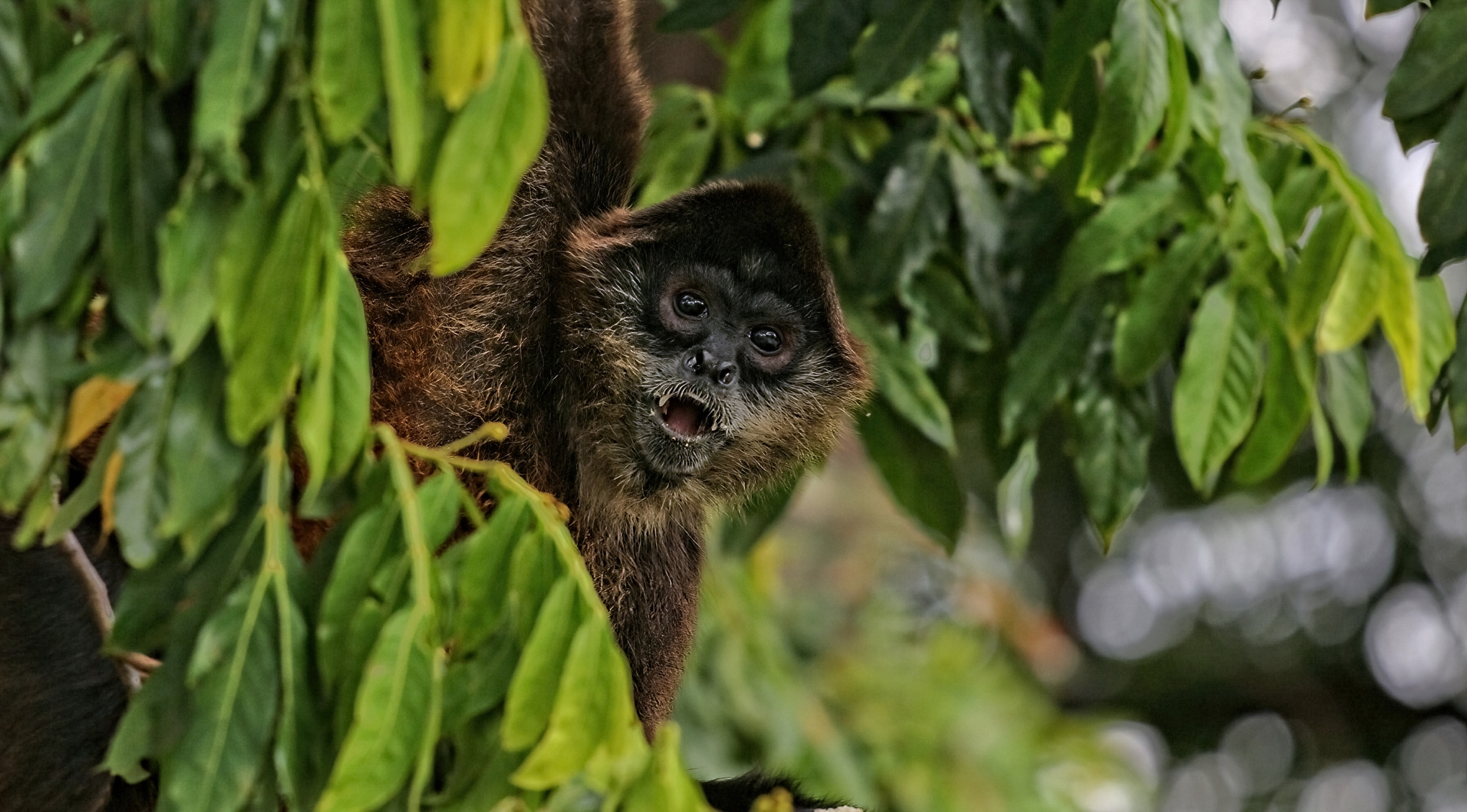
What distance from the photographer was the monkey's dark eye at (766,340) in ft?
13.0

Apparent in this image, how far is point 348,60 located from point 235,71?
15 cm

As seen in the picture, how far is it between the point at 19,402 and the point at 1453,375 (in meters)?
2.59

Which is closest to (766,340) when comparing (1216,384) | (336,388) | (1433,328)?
(1216,384)

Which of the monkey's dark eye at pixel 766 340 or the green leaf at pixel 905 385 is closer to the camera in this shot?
the green leaf at pixel 905 385

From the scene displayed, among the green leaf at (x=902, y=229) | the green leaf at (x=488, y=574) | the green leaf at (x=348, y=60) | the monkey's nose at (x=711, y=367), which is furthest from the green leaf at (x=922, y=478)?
the green leaf at (x=348, y=60)

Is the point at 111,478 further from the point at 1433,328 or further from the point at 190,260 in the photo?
the point at 1433,328

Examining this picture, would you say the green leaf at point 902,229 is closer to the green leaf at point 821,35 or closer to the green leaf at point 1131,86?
the green leaf at point 821,35

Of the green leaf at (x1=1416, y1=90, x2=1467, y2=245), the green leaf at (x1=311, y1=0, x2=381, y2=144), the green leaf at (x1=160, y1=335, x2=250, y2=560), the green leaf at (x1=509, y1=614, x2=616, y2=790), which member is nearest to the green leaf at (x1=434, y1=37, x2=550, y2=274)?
the green leaf at (x1=311, y1=0, x2=381, y2=144)

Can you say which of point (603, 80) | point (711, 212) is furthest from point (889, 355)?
point (603, 80)

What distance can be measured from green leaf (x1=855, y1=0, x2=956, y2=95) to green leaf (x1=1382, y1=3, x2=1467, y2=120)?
0.89 metres

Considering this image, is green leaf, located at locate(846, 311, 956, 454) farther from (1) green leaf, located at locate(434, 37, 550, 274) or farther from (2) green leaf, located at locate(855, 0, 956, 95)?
(1) green leaf, located at locate(434, 37, 550, 274)

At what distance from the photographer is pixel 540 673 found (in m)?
2.10

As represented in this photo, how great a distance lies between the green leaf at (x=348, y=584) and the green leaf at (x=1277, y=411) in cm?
187

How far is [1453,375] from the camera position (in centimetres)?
284
